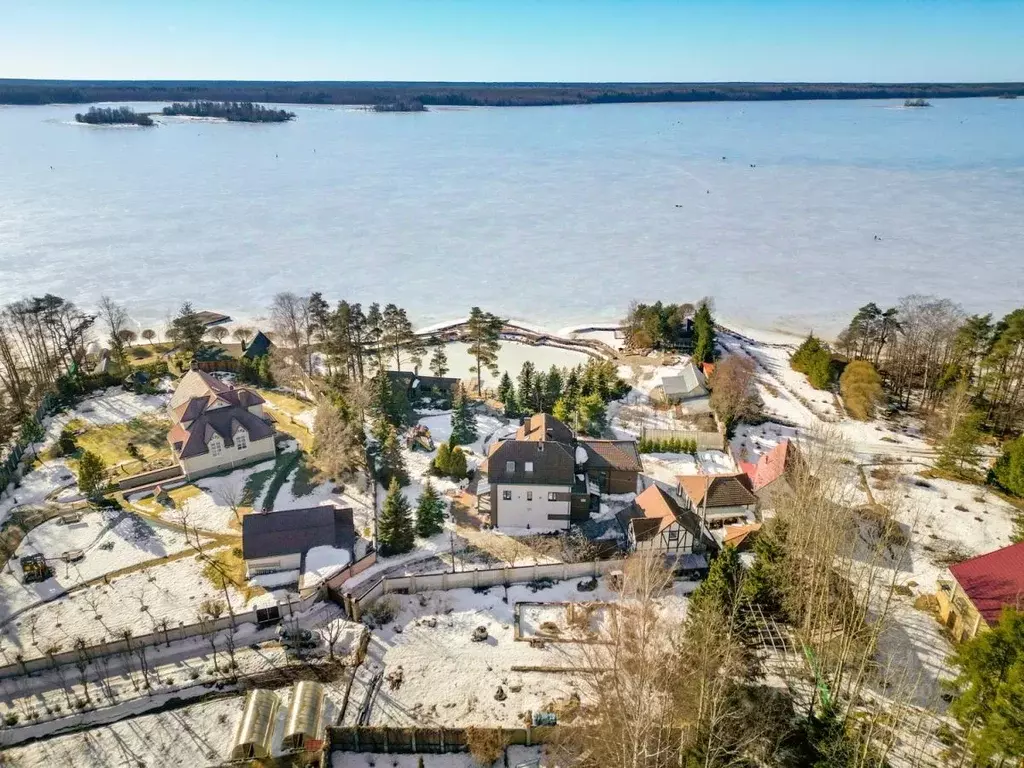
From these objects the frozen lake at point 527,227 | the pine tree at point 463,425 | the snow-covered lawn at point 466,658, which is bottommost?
the snow-covered lawn at point 466,658

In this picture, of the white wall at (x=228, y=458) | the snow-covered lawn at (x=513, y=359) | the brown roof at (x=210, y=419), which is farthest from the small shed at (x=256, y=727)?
the snow-covered lawn at (x=513, y=359)

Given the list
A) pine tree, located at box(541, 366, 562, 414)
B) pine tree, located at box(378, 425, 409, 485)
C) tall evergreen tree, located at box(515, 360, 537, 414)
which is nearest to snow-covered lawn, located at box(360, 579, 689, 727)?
pine tree, located at box(378, 425, 409, 485)

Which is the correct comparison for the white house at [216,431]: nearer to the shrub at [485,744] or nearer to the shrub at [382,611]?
the shrub at [382,611]

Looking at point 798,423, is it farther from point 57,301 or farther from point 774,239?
point 57,301

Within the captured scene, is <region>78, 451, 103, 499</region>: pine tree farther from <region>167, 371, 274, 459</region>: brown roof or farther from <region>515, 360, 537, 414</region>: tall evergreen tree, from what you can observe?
<region>515, 360, 537, 414</region>: tall evergreen tree

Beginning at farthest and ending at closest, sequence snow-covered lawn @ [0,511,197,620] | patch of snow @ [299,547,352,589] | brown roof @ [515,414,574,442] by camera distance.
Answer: brown roof @ [515,414,574,442] < snow-covered lawn @ [0,511,197,620] < patch of snow @ [299,547,352,589]

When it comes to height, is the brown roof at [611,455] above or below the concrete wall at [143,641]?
above
